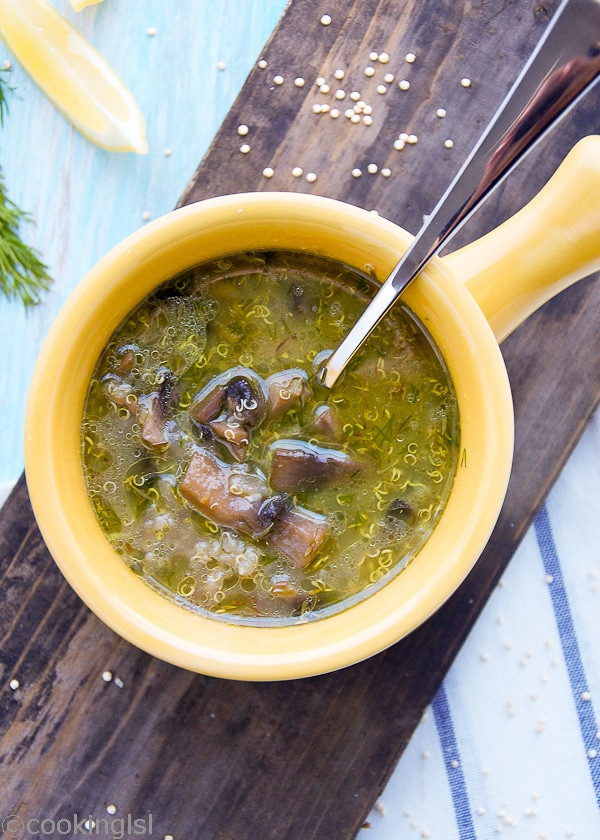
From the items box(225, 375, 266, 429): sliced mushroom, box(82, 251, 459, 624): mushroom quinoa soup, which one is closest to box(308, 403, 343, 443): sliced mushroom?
box(82, 251, 459, 624): mushroom quinoa soup

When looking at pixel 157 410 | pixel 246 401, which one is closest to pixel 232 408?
pixel 246 401

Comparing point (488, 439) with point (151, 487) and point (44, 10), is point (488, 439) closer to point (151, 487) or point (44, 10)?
point (151, 487)

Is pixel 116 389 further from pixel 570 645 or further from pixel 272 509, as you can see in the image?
pixel 570 645

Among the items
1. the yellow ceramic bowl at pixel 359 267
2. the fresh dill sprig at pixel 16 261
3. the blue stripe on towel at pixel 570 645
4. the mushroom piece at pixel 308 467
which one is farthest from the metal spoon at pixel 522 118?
the fresh dill sprig at pixel 16 261

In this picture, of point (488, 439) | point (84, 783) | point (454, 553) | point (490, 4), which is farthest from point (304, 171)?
point (84, 783)

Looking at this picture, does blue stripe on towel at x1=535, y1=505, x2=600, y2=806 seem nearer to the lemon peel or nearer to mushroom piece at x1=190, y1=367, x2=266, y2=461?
mushroom piece at x1=190, y1=367, x2=266, y2=461

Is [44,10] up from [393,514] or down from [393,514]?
up
